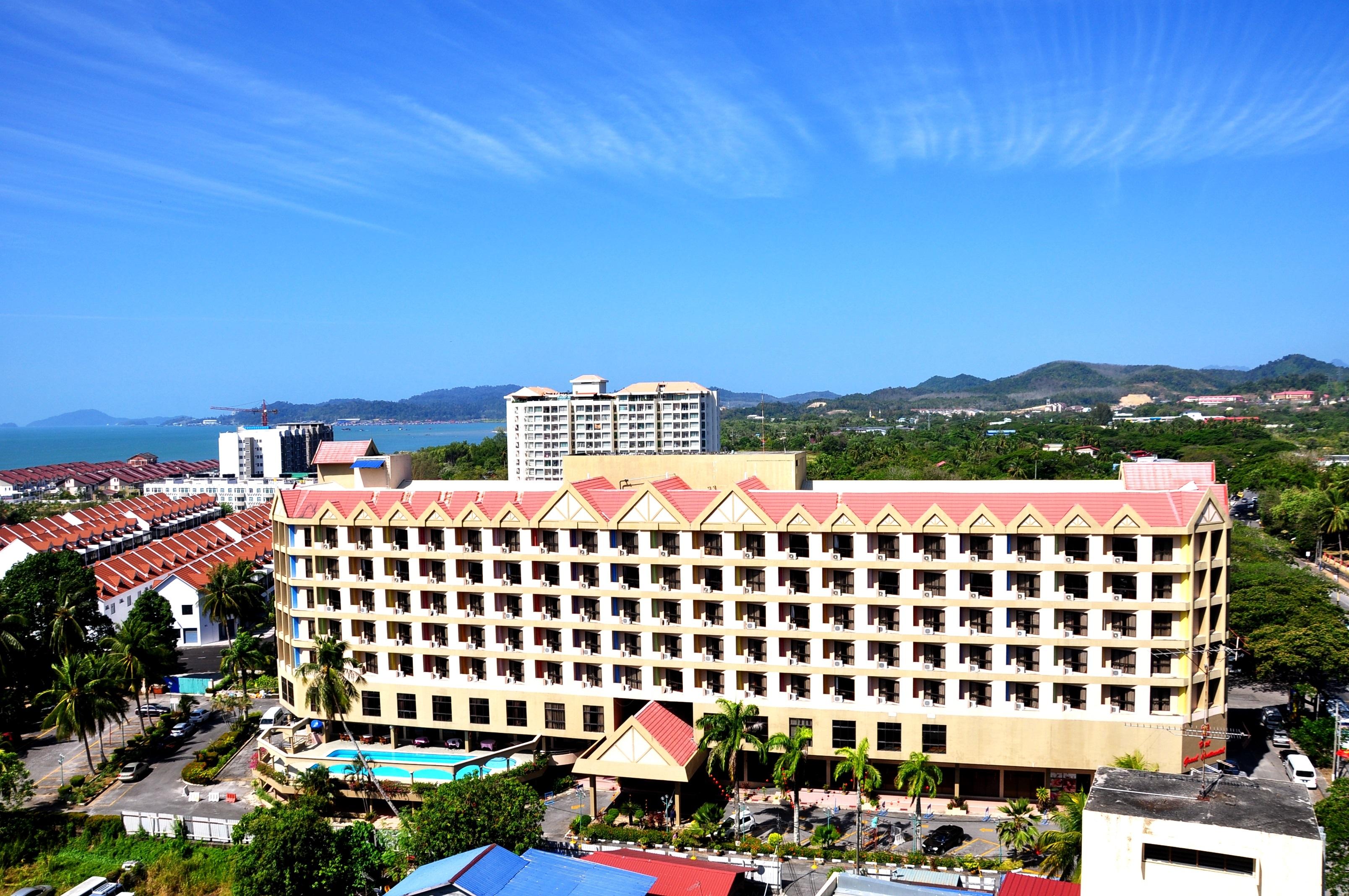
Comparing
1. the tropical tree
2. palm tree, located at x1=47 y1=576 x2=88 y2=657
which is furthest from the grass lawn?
the tropical tree

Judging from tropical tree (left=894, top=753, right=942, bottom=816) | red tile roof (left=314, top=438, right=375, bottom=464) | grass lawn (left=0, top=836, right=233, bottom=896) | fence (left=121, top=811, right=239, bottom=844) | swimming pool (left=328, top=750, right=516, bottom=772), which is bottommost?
grass lawn (left=0, top=836, right=233, bottom=896)

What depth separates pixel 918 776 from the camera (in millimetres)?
42625

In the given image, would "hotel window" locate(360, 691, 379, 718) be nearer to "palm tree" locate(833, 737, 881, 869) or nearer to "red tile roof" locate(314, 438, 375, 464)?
"red tile roof" locate(314, 438, 375, 464)

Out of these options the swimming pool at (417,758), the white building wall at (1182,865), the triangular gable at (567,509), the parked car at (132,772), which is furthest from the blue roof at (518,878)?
the parked car at (132,772)

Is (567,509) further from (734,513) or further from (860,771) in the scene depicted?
(860,771)

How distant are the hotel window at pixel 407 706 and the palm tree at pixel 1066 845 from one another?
34111 millimetres

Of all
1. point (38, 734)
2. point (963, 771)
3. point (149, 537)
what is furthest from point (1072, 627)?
point (149, 537)

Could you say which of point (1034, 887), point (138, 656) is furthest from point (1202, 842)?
point (138, 656)

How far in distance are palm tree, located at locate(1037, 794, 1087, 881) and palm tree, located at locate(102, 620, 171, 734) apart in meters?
55.4

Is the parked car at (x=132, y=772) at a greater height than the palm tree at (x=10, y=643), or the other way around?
the palm tree at (x=10, y=643)

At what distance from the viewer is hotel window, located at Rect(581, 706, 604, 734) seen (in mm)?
51750

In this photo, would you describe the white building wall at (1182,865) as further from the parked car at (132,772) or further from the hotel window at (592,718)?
the parked car at (132,772)

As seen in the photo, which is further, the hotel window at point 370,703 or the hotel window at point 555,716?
the hotel window at point 370,703

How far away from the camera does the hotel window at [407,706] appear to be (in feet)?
178
